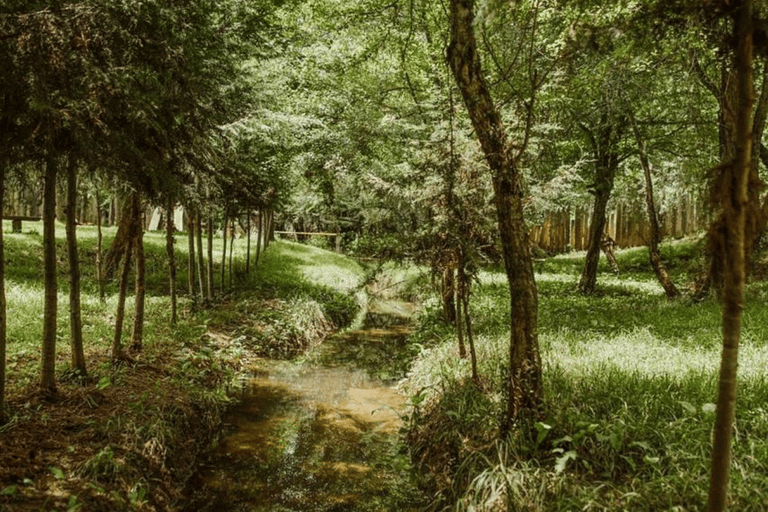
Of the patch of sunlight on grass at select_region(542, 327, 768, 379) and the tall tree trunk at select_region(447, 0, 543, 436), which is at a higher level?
the tall tree trunk at select_region(447, 0, 543, 436)

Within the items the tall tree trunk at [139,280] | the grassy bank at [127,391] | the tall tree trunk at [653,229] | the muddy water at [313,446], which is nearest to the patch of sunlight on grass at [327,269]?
the grassy bank at [127,391]

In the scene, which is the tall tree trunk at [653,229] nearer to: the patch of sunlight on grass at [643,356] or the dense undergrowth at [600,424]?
the dense undergrowth at [600,424]

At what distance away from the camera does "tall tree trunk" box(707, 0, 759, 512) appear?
2.47 metres

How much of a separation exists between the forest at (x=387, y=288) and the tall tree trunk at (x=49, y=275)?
3 cm

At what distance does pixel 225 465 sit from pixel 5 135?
12.7 ft

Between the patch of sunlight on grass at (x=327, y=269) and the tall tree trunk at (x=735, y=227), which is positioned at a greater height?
the tall tree trunk at (x=735, y=227)

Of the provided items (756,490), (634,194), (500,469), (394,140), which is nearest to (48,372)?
(500,469)

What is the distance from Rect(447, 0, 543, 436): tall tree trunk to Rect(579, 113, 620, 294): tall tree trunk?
8.83 m

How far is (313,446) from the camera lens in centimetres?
623

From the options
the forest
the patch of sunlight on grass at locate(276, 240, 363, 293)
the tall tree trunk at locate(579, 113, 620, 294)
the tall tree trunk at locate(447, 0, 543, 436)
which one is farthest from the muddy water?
the tall tree trunk at locate(579, 113, 620, 294)

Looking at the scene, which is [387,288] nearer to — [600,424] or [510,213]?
[510,213]

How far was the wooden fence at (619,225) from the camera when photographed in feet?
81.3

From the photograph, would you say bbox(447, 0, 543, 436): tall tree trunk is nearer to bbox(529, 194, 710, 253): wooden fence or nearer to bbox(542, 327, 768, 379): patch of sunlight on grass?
bbox(542, 327, 768, 379): patch of sunlight on grass

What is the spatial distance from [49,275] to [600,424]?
5.52 metres
